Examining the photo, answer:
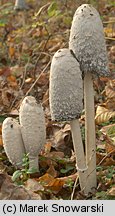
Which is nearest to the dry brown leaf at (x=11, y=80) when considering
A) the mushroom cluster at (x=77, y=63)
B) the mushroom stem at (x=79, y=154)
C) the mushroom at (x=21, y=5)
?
the mushroom stem at (x=79, y=154)

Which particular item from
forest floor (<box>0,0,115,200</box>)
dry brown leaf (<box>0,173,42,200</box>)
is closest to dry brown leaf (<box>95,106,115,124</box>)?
forest floor (<box>0,0,115,200</box>)

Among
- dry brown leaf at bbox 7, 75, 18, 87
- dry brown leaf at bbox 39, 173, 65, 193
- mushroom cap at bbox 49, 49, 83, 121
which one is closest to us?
mushroom cap at bbox 49, 49, 83, 121

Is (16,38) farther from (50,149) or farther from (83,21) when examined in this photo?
(83,21)

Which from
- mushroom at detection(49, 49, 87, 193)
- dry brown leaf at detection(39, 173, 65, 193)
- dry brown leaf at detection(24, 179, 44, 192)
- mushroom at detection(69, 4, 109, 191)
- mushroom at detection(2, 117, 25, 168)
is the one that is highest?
mushroom at detection(69, 4, 109, 191)

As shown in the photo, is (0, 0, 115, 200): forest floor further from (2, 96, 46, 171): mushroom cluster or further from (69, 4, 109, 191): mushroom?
(69, 4, 109, 191): mushroom

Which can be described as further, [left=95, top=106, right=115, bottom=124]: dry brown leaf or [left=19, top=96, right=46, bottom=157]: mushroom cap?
[left=95, top=106, right=115, bottom=124]: dry brown leaf

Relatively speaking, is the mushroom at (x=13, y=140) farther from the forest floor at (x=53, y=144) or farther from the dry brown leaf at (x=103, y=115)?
the dry brown leaf at (x=103, y=115)
